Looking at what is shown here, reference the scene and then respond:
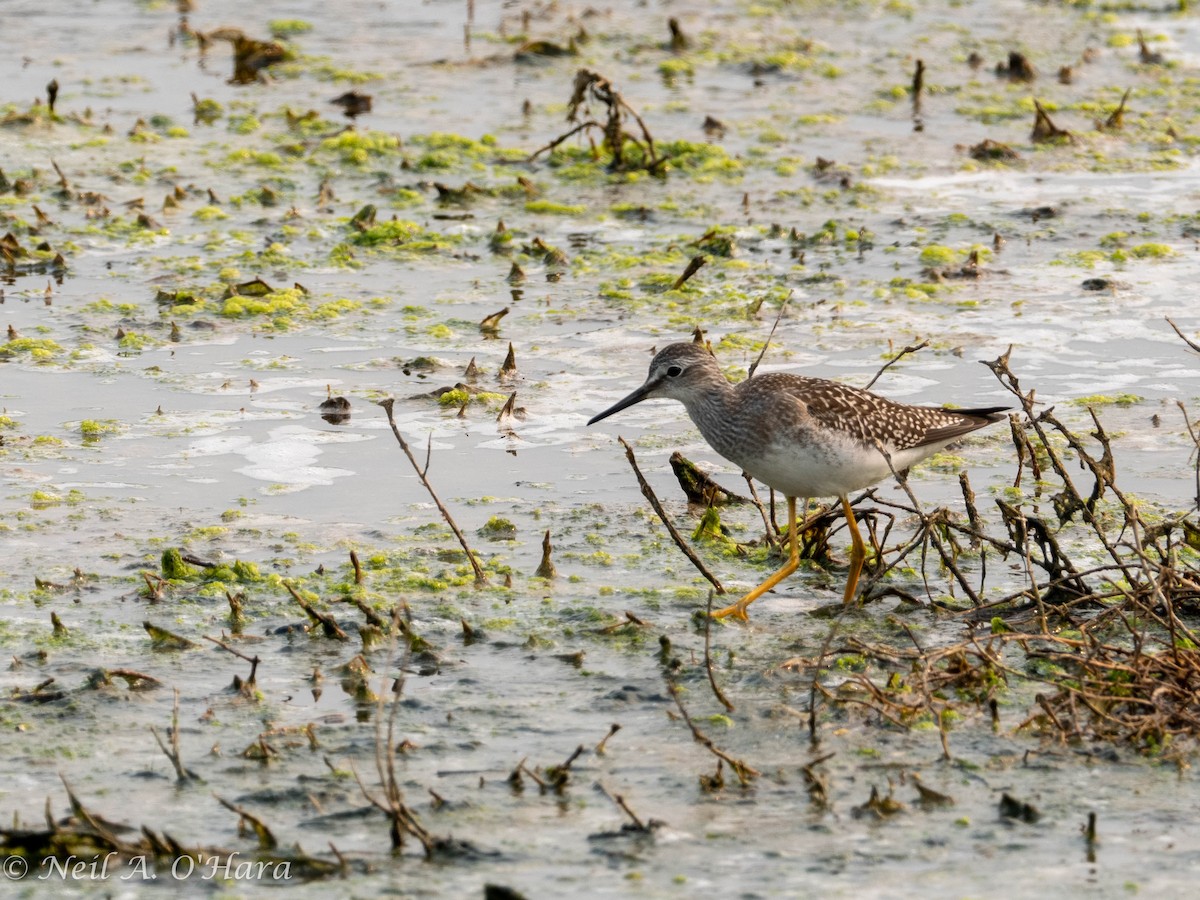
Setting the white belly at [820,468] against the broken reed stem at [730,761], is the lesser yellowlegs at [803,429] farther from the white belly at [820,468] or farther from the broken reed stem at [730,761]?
the broken reed stem at [730,761]

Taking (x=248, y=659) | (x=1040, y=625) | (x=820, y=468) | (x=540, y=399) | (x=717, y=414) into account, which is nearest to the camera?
(x=248, y=659)

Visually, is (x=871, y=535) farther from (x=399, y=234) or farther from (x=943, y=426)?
(x=399, y=234)

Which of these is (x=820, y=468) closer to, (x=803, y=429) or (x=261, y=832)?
(x=803, y=429)

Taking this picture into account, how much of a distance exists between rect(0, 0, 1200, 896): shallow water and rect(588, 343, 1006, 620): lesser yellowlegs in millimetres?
524

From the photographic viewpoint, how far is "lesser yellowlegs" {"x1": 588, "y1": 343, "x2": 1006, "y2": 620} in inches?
272

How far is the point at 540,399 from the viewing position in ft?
30.2

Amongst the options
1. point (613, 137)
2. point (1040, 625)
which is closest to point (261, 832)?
point (1040, 625)

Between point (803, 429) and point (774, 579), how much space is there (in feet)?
2.20

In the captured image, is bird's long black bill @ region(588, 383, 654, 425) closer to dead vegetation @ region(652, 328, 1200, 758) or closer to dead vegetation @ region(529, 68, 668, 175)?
dead vegetation @ region(652, 328, 1200, 758)

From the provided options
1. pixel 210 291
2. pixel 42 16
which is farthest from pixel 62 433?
pixel 42 16

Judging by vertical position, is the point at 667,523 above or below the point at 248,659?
above

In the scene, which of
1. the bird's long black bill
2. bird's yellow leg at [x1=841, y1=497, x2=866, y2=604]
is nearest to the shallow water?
bird's yellow leg at [x1=841, y1=497, x2=866, y2=604]

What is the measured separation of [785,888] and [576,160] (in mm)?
8851

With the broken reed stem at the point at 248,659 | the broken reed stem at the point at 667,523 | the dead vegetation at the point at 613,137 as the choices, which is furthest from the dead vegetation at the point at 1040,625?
the dead vegetation at the point at 613,137
